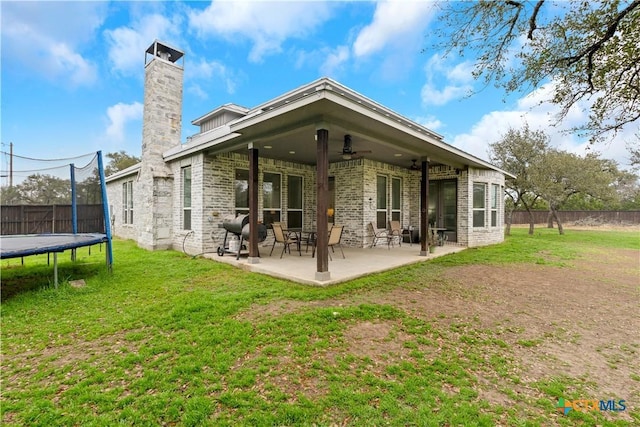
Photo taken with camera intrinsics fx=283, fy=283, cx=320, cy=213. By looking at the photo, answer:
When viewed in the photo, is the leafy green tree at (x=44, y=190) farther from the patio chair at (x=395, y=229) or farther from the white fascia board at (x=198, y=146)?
the patio chair at (x=395, y=229)

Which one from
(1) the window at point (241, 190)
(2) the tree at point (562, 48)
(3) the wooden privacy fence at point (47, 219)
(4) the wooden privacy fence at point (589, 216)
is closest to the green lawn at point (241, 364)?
(3) the wooden privacy fence at point (47, 219)

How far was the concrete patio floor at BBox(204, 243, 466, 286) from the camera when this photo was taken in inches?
204

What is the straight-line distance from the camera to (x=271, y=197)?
9.32m

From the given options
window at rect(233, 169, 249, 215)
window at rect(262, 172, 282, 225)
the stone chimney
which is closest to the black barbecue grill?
window at rect(233, 169, 249, 215)

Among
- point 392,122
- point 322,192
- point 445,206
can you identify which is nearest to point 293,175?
point 392,122

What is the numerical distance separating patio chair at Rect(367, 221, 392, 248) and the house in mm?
173

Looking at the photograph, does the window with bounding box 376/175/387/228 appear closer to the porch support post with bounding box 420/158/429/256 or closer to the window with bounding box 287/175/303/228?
the porch support post with bounding box 420/158/429/256

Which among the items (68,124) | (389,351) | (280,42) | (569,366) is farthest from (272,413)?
(68,124)

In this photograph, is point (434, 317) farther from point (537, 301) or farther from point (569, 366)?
point (537, 301)

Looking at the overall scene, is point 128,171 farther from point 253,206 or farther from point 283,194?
point 253,206

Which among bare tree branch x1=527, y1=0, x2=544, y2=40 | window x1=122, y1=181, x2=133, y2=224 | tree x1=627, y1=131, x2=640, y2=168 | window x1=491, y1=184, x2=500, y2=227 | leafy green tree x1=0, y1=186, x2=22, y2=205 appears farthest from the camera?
window x1=122, y1=181, x2=133, y2=224

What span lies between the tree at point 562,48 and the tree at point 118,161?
108 feet

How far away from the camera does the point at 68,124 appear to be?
16.3 metres

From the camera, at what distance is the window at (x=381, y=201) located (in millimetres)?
9805
